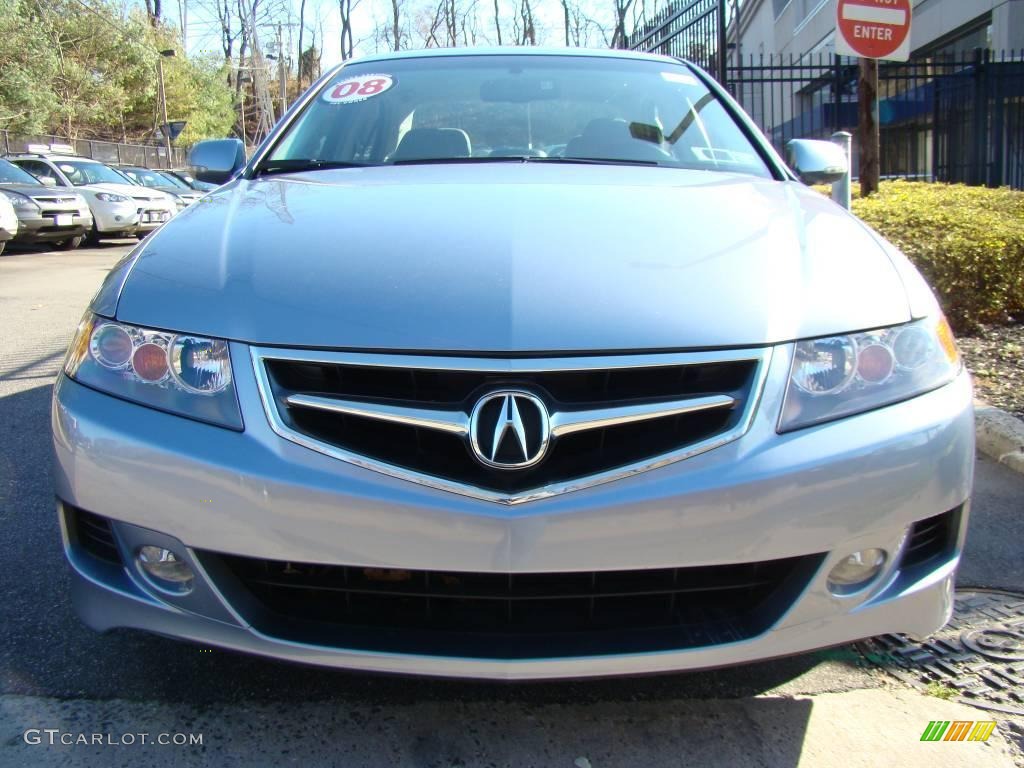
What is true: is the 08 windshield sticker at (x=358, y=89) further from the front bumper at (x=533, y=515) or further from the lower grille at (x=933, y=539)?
the lower grille at (x=933, y=539)

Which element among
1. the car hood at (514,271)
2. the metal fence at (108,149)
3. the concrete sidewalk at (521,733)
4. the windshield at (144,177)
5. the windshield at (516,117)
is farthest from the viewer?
the metal fence at (108,149)

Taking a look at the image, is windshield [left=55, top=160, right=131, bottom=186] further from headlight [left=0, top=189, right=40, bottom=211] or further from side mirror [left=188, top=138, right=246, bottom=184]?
side mirror [left=188, top=138, right=246, bottom=184]

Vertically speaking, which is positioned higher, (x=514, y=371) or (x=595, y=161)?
(x=595, y=161)

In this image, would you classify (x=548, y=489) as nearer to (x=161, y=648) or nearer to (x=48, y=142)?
(x=161, y=648)

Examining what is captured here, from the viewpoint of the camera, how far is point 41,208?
13.7m

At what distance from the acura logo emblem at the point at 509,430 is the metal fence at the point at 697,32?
9.43 m

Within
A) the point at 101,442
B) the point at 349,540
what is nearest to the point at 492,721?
the point at 349,540

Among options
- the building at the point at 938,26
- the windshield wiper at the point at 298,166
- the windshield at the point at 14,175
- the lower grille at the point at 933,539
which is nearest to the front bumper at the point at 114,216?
the windshield at the point at 14,175

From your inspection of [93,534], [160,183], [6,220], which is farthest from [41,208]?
[93,534]

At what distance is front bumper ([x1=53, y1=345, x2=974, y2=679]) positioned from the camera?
162 centimetres

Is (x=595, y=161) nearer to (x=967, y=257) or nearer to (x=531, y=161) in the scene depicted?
(x=531, y=161)

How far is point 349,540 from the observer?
1635 millimetres

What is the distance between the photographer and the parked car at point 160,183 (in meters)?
18.5

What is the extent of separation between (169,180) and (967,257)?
763 inches
